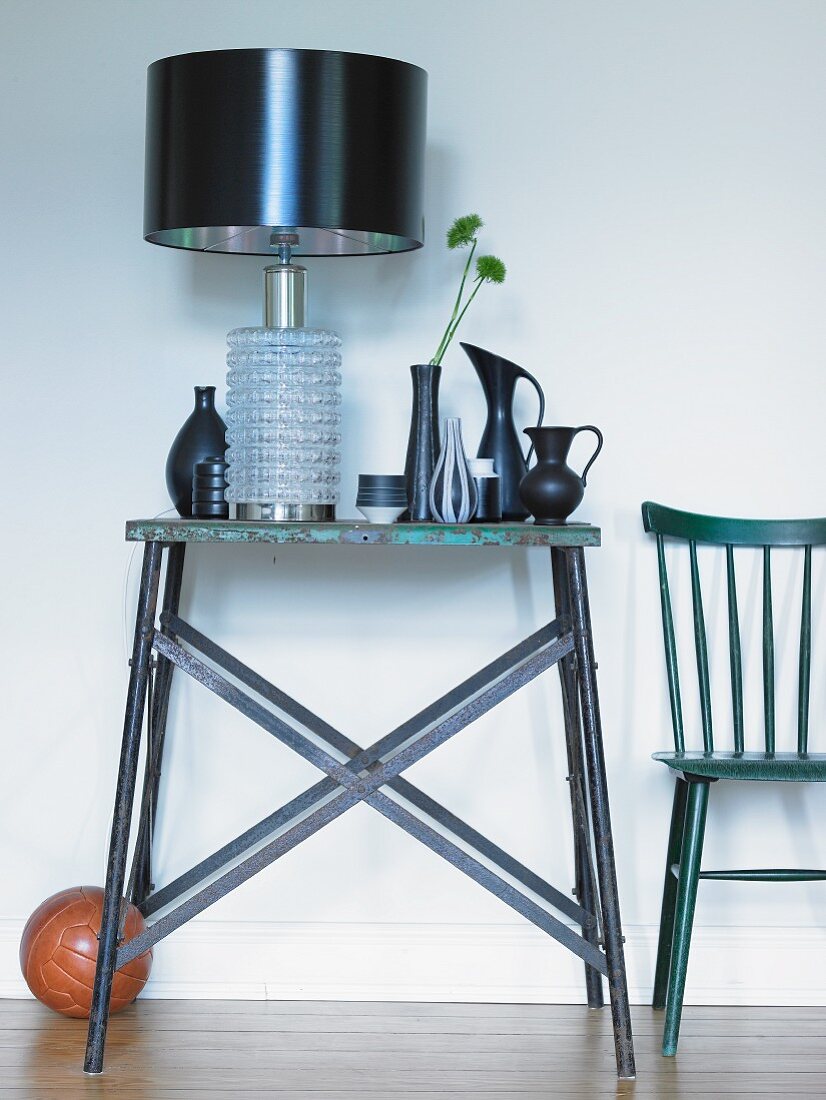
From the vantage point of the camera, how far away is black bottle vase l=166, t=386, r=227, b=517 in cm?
216

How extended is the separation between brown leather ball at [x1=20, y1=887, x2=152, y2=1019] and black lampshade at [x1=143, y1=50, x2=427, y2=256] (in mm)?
1246

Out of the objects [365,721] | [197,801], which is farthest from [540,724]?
[197,801]

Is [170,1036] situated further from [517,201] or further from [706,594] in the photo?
[517,201]

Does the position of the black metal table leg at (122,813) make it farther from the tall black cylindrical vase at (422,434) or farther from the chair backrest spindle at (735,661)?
the chair backrest spindle at (735,661)

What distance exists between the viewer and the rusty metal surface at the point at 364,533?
1906mm

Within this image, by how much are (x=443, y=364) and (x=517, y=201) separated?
36 centimetres

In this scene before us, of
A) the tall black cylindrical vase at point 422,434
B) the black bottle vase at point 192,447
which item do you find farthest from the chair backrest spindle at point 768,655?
the black bottle vase at point 192,447

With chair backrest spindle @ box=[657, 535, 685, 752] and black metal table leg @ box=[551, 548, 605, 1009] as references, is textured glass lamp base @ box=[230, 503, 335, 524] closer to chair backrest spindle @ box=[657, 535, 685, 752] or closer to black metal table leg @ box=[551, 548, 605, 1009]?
black metal table leg @ box=[551, 548, 605, 1009]

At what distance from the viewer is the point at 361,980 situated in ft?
7.79

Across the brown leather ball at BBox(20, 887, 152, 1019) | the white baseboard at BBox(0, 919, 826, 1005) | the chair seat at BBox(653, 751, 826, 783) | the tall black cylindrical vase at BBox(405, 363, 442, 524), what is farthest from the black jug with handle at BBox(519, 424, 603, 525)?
the brown leather ball at BBox(20, 887, 152, 1019)

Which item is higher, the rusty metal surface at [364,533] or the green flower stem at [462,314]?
the green flower stem at [462,314]

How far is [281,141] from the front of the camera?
1948 mm

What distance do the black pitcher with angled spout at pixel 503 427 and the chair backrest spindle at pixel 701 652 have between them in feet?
1.22

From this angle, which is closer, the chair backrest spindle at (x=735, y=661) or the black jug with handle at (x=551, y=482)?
the black jug with handle at (x=551, y=482)
